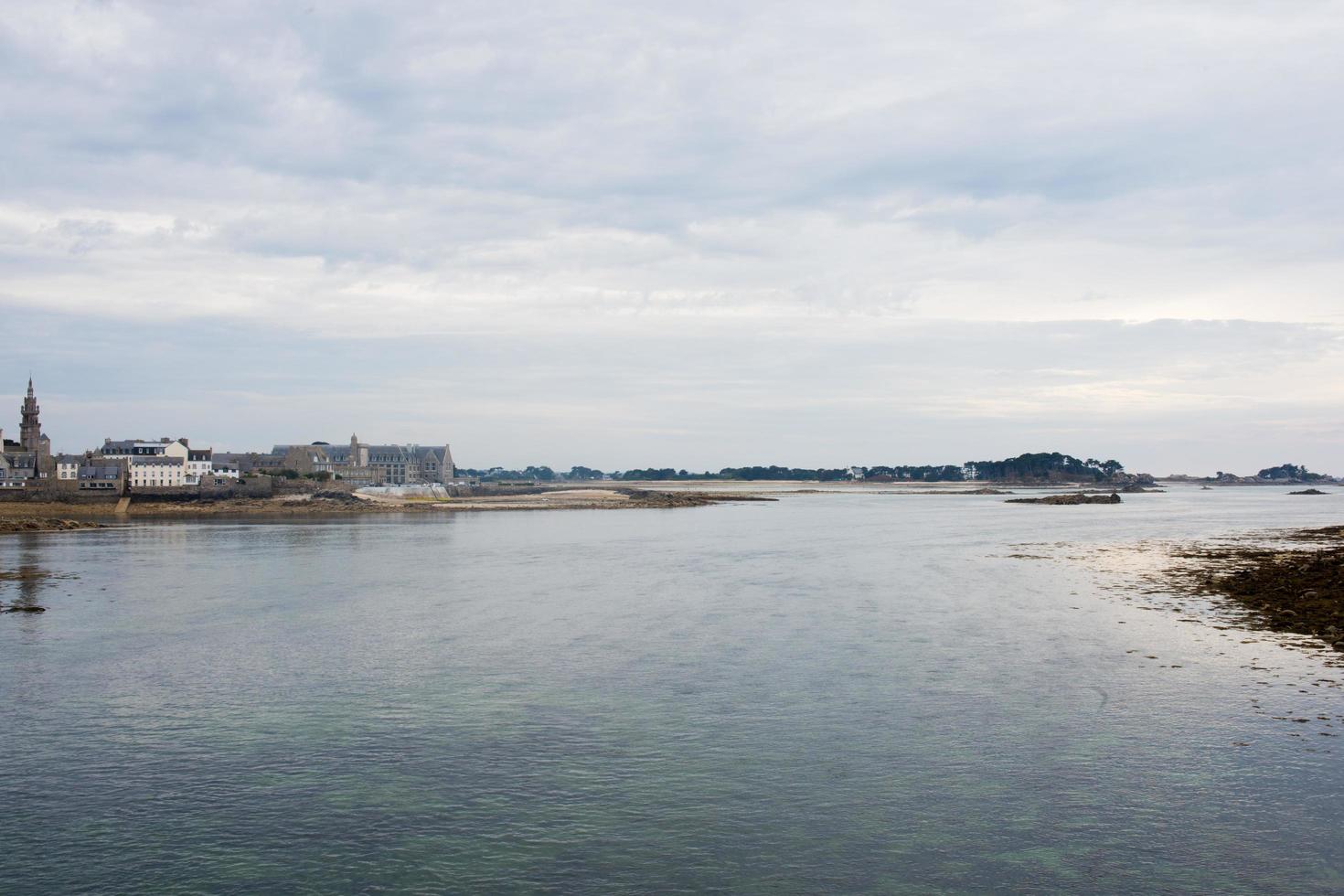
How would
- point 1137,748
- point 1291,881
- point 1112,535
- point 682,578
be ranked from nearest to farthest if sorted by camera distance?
point 1291,881 < point 1137,748 < point 682,578 < point 1112,535

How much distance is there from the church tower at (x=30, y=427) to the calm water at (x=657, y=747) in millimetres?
114004

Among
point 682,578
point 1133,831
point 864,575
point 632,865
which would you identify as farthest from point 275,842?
point 864,575

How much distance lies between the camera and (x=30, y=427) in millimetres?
129750

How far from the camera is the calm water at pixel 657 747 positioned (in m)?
11.0

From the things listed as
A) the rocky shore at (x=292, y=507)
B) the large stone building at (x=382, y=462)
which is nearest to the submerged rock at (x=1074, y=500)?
the rocky shore at (x=292, y=507)

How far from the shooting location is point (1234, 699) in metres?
18.3

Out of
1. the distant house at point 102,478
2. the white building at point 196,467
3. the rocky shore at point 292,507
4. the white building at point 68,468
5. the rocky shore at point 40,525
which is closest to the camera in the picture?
the rocky shore at point 40,525

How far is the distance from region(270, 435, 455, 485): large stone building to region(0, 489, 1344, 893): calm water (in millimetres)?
142402

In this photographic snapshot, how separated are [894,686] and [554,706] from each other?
22.7 feet

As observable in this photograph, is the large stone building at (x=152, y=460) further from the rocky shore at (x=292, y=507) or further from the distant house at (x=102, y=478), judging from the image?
the rocky shore at (x=292, y=507)

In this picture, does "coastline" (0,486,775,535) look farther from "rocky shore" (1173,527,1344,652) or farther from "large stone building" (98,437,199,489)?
"rocky shore" (1173,527,1344,652)

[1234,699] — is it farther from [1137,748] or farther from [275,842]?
[275,842]

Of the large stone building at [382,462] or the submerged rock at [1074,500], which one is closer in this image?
the submerged rock at [1074,500]

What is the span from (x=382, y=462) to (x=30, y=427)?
199ft
